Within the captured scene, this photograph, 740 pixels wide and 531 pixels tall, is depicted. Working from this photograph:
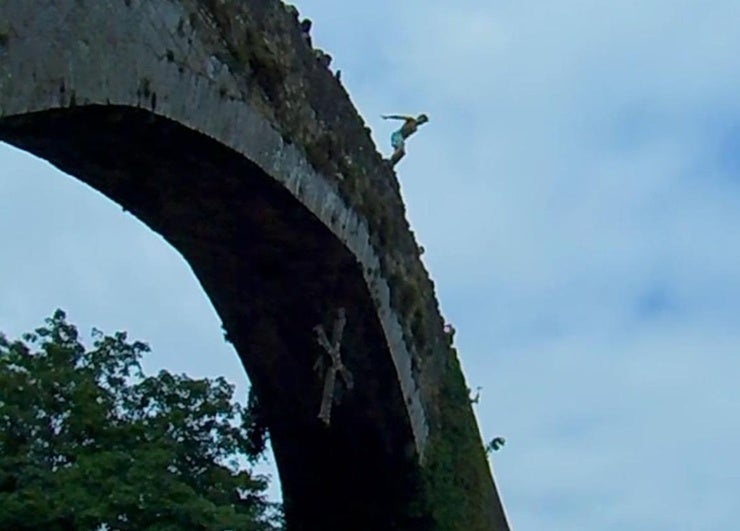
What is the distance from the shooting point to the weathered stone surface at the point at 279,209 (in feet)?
19.2

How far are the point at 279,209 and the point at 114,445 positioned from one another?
173 inches

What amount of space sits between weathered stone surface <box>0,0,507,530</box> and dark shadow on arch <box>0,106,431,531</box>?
0.06 feet

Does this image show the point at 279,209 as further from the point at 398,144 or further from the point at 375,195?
the point at 398,144

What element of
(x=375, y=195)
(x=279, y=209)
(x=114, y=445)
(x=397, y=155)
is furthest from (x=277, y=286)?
(x=114, y=445)

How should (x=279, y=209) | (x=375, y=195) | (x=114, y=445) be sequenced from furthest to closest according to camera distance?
(x=114, y=445)
(x=375, y=195)
(x=279, y=209)

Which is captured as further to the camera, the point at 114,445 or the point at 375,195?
the point at 114,445

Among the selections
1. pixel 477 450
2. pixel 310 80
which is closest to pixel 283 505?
pixel 477 450

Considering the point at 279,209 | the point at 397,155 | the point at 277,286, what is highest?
the point at 397,155

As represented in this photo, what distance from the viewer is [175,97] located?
647 cm

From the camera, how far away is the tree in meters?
10.9

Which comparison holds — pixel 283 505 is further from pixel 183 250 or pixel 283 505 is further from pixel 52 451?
pixel 183 250

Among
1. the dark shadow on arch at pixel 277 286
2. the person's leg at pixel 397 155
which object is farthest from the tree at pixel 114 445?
the person's leg at pixel 397 155

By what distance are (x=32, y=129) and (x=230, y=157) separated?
1.17 m

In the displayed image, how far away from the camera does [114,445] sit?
11898 mm
